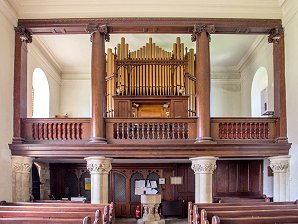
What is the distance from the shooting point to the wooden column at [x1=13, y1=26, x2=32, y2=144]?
10102 mm

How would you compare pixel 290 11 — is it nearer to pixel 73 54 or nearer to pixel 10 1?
pixel 10 1

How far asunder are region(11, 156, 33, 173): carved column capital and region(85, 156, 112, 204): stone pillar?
1560 millimetres

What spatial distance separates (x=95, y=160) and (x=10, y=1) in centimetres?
431

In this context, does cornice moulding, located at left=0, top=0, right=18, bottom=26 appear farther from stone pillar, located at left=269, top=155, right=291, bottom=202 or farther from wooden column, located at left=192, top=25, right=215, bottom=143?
stone pillar, located at left=269, top=155, right=291, bottom=202

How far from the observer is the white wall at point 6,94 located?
31.1 feet

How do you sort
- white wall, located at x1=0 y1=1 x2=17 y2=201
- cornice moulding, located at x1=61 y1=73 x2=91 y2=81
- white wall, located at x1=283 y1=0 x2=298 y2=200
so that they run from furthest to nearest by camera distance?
1. cornice moulding, located at x1=61 y1=73 x2=91 y2=81
2. white wall, located at x1=283 y1=0 x2=298 y2=200
3. white wall, located at x1=0 y1=1 x2=17 y2=201

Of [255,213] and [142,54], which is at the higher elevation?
[142,54]

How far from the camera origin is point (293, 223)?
589 centimetres

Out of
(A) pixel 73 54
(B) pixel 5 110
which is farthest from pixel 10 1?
(A) pixel 73 54

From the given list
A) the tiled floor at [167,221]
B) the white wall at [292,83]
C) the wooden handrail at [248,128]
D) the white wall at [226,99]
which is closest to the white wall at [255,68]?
the white wall at [226,99]

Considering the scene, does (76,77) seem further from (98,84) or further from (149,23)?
(149,23)

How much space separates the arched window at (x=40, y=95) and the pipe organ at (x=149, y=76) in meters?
3.07

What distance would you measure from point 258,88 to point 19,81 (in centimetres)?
831

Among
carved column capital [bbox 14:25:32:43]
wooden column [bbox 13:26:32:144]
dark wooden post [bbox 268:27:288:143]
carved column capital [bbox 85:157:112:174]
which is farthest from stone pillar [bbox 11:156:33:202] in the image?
dark wooden post [bbox 268:27:288:143]
